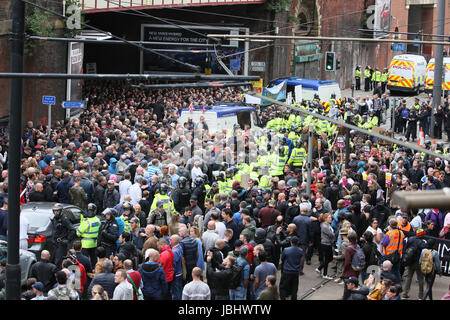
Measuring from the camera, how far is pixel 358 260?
13.7 m

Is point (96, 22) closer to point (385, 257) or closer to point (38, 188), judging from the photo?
point (38, 188)

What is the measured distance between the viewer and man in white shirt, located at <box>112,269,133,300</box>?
36.8 ft

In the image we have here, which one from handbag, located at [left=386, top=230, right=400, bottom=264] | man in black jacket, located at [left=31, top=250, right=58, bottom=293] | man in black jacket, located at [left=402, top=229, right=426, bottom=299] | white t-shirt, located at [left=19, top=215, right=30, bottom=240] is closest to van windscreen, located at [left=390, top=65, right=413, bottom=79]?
man in black jacket, located at [left=402, top=229, right=426, bottom=299]

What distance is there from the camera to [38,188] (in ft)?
55.6

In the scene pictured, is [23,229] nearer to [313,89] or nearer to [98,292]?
[98,292]

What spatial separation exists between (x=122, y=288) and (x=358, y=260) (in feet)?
14.9

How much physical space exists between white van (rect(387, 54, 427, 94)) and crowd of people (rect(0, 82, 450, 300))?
2047 centimetres

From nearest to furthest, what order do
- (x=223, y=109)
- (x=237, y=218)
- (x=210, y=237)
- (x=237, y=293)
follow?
(x=237, y=293) < (x=210, y=237) < (x=237, y=218) < (x=223, y=109)

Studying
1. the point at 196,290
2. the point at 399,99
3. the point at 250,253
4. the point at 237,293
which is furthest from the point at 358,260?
the point at 399,99

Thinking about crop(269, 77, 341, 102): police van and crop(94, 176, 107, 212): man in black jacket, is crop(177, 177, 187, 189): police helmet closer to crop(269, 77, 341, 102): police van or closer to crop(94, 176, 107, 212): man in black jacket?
crop(94, 176, 107, 212): man in black jacket

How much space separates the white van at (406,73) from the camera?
43000 millimetres

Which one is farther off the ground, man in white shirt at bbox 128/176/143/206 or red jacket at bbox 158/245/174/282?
man in white shirt at bbox 128/176/143/206

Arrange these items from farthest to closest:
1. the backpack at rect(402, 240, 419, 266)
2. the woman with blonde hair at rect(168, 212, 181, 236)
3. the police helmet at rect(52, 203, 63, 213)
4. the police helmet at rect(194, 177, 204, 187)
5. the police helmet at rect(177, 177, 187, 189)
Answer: the police helmet at rect(194, 177, 204, 187), the police helmet at rect(177, 177, 187, 189), the police helmet at rect(52, 203, 63, 213), the woman with blonde hair at rect(168, 212, 181, 236), the backpack at rect(402, 240, 419, 266)

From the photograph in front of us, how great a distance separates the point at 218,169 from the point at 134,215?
5475 millimetres
